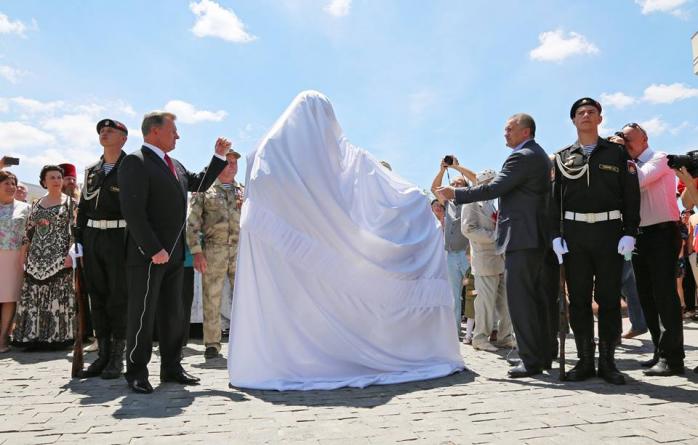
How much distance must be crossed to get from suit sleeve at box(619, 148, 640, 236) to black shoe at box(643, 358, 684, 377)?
1.21 meters

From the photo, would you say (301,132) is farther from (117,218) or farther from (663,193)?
(663,193)

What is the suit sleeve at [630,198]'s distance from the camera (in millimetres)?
4340

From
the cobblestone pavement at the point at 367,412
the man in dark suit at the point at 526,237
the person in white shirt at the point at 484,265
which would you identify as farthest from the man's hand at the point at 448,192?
the cobblestone pavement at the point at 367,412

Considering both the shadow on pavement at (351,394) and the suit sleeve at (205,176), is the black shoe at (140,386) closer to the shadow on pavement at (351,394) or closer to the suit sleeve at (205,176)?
the shadow on pavement at (351,394)

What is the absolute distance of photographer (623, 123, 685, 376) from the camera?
4637 millimetres

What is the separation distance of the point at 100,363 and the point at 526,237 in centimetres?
392

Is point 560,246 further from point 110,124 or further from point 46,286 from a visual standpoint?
point 46,286

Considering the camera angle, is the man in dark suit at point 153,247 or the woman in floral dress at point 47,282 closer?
the man in dark suit at point 153,247

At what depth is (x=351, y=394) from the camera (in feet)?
13.0

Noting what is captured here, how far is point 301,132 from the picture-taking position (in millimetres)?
4676

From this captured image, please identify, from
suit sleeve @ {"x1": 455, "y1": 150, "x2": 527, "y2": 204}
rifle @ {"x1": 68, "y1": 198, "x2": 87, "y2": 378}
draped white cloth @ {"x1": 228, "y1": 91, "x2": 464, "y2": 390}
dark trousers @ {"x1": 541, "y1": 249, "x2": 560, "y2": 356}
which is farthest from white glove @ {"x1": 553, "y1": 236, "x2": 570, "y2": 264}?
rifle @ {"x1": 68, "y1": 198, "x2": 87, "y2": 378}

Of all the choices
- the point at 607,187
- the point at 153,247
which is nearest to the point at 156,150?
the point at 153,247

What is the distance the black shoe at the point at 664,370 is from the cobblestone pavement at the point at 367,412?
8 centimetres

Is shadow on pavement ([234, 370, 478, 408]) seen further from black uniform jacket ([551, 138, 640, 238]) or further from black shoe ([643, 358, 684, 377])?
black uniform jacket ([551, 138, 640, 238])
